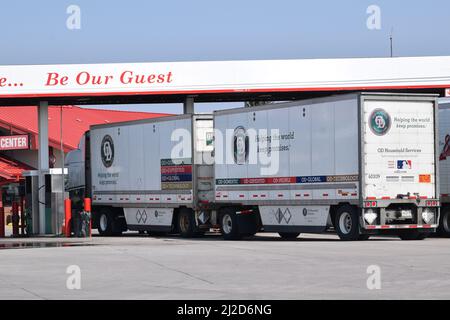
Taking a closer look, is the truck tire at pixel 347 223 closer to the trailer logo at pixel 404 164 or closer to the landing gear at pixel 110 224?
the trailer logo at pixel 404 164

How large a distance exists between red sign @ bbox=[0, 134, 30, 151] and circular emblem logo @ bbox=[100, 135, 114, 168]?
15.2 m

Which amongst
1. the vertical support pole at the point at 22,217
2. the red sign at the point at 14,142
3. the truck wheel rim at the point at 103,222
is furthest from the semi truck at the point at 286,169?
the red sign at the point at 14,142

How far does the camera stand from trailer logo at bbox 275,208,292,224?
29078 millimetres

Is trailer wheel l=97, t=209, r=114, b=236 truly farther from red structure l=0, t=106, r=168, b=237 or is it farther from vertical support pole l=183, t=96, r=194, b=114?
red structure l=0, t=106, r=168, b=237

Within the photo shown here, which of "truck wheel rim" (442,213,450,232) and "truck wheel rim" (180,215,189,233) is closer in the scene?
"truck wheel rim" (442,213,450,232)

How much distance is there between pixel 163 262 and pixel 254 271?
9.82 ft

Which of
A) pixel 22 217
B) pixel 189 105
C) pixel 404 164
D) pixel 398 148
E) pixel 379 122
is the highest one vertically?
pixel 189 105

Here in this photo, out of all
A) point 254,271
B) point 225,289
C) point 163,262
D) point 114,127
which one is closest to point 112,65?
point 114,127

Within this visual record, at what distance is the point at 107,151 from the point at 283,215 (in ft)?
31.3

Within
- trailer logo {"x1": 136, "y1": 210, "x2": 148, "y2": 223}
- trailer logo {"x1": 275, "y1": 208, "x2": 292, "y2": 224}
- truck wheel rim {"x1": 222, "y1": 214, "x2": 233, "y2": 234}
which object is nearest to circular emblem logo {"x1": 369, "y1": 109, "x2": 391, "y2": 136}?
trailer logo {"x1": 275, "y1": 208, "x2": 292, "y2": 224}

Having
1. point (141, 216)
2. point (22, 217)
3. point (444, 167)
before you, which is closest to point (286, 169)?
point (444, 167)

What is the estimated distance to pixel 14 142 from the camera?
2032 inches

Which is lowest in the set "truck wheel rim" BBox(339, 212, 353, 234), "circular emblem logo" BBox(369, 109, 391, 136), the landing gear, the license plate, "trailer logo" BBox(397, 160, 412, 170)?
the landing gear

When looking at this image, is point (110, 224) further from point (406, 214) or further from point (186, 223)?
point (406, 214)
